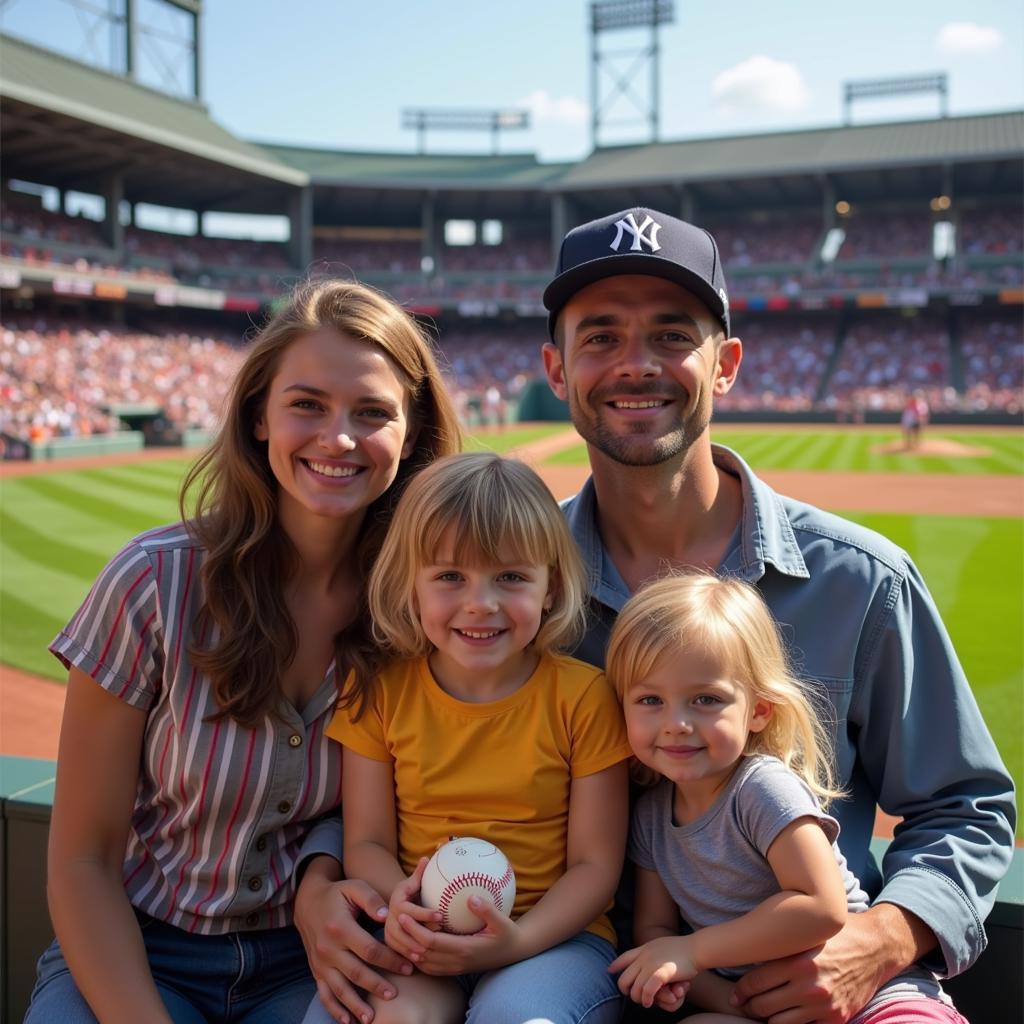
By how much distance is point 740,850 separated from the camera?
226 centimetres

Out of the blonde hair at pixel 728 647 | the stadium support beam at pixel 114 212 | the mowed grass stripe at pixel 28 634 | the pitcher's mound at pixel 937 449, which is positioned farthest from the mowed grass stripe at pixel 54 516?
the stadium support beam at pixel 114 212

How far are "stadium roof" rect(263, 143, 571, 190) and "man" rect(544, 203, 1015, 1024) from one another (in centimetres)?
4803

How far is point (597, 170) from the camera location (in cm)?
5000

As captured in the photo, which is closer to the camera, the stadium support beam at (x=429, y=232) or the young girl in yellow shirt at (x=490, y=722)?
the young girl in yellow shirt at (x=490, y=722)

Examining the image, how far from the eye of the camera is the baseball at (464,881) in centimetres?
213

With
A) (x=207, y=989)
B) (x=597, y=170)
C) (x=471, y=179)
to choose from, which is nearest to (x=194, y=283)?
(x=471, y=179)

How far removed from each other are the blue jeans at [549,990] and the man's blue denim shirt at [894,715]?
2.50ft

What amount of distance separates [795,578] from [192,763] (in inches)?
67.4

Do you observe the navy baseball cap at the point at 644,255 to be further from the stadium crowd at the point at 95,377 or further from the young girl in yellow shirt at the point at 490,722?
the stadium crowd at the point at 95,377

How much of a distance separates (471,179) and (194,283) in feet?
50.9

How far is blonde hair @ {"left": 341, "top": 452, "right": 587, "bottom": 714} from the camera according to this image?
2420mm

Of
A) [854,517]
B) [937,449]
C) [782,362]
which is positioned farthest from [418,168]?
[854,517]

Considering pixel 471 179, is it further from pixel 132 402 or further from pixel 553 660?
pixel 553 660

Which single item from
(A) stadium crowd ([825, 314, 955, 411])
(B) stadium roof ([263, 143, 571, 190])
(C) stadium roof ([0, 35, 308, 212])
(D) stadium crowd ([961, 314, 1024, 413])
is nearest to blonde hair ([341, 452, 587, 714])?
(D) stadium crowd ([961, 314, 1024, 413])
